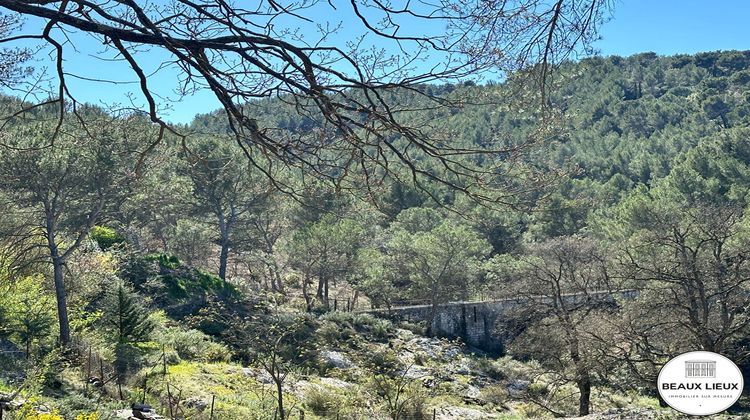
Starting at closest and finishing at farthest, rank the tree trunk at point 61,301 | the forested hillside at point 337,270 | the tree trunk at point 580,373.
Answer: the forested hillside at point 337,270
the tree trunk at point 580,373
the tree trunk at point 61,301

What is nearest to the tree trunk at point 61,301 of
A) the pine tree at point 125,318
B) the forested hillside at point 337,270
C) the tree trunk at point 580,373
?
the forested hillside at point 337,270

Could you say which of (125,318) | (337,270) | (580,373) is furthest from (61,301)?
(337,270)

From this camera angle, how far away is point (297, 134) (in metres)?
2.86

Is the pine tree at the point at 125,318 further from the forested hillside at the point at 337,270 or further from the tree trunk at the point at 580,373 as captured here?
the tree trunk at the point at 580,373

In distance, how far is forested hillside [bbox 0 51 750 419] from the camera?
3.23 meters

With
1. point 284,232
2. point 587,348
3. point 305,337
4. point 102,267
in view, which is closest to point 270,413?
point 587,348

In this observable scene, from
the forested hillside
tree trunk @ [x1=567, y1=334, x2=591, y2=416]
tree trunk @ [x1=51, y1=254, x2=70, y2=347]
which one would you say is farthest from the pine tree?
tree trunk @ [x1=567, y1=334, x2=591, y2=416]

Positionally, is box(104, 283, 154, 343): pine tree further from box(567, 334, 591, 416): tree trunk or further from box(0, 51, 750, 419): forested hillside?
box(567, 334, 591, 416): tree trunk

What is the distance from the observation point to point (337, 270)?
2727cm

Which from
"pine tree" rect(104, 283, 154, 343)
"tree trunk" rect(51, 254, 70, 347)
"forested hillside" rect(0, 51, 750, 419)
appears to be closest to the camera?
"forested hillside" rect(0, 51, 750, 419)

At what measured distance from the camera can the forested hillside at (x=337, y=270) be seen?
10.6ft

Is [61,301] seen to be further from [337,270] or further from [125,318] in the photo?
[337,270]

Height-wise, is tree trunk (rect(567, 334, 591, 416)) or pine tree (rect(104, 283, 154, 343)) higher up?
pine tree (rect(104, 283, 154, 343))

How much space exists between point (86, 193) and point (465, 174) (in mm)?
15809
